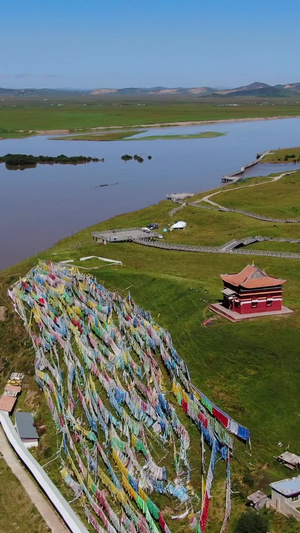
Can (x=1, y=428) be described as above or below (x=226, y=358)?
below

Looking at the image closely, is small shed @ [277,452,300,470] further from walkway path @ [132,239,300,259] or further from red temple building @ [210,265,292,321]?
walkway path @ [132,239,300,259]

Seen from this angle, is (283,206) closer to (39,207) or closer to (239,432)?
(39,207)

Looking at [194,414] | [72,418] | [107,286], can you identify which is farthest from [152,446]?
[107,286]

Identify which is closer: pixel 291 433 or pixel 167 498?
pixel 167 498

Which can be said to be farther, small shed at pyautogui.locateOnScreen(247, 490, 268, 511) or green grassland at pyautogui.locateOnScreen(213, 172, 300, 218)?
green grassland at pyautogui.locateOnScreen(213, 172, 300, 218)

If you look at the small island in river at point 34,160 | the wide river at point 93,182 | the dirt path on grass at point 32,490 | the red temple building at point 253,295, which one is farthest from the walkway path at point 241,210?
the dirt path on grass at point 32,490

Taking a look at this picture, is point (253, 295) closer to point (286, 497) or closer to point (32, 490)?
point (286, 497)

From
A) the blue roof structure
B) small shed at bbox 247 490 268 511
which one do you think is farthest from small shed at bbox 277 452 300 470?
small shed at bbox 247 490 268 511
